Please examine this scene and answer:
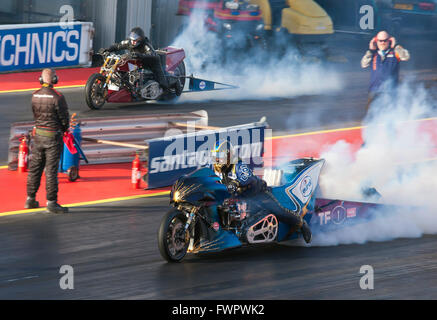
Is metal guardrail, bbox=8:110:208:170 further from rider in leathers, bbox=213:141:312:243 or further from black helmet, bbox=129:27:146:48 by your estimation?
rider in leathers, bbox=213:141:312:243

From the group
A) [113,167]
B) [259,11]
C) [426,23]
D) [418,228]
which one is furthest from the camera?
[426,23]

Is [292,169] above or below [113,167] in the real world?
above

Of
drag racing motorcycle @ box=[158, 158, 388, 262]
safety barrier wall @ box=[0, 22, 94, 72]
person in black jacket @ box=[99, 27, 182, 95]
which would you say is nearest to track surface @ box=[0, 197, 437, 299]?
drag racing motorcycle @ box=[158, 158, 388, 262]

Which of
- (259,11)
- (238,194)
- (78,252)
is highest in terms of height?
(259,11)

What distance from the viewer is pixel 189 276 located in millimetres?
9852

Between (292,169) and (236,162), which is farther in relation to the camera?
(292,169)

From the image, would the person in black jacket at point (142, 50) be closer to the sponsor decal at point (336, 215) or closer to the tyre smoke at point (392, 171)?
the tyre smoke at point (392, 171)

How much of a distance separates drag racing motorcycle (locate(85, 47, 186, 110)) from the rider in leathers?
353 inches

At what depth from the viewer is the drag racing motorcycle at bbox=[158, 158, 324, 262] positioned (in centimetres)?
1013

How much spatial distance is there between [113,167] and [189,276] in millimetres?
6574

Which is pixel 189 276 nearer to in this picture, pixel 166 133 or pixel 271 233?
pixel 271 233

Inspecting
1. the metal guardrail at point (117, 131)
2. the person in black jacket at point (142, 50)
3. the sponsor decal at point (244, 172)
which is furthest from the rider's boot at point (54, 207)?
the person in black jacket at point (142, 50)

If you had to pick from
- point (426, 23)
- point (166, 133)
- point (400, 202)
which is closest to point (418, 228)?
point (400, 202)

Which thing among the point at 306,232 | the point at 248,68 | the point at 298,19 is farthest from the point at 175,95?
Answer: the point at 306,232
